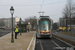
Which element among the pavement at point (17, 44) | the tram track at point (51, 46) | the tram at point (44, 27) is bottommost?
the tram track at point (51, 46)

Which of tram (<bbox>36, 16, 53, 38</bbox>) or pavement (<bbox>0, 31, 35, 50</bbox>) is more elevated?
tram (<bbox>36, 16, 53, 38</bbox>)

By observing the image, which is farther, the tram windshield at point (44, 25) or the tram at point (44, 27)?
the tram windshield at point (44, 25)

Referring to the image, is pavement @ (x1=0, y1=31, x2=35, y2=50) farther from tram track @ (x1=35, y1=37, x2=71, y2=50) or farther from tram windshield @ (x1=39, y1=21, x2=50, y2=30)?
tram windshield @ (x1=39, y1=21, x2=50, y2=30)

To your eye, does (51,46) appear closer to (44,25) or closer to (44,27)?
(44,27)

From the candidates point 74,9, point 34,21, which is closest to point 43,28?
point 74,9

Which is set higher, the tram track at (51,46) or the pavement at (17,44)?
the pavement at (17,44)

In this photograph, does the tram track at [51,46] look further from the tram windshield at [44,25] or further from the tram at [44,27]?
the tram windshield at [44,25]

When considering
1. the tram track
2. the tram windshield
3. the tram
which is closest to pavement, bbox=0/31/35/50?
the tram track

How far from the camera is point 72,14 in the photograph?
93.6 feet

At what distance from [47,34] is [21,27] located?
52.3 feet

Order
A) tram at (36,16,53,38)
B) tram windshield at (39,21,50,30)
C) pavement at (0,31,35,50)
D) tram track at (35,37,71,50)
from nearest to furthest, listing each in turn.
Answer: pavement at (0,31,35,50) < tram track at (35,37,71,50) < tram at (36,16,53,38) < tram windshield at (39,21,50,30)

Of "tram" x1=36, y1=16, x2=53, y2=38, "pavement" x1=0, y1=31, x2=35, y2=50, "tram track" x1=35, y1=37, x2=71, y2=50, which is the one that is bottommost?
"tram track" x1=35, y1=37, x2=71, y2=50

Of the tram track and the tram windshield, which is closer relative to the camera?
the tram track

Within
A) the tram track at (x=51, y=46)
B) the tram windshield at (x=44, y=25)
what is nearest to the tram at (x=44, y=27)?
the tram windshield at (x=44, y=25)
